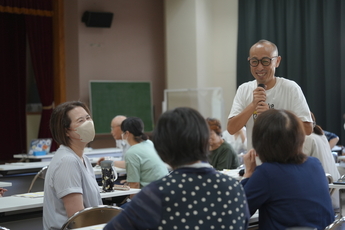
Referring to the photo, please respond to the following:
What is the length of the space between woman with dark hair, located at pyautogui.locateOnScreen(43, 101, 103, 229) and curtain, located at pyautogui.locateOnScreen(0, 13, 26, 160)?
23.3 ft

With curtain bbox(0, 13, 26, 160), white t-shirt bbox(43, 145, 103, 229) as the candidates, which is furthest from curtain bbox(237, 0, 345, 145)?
white t-shirt bbox(43, 145, 103, 229)

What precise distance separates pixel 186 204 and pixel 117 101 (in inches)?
307

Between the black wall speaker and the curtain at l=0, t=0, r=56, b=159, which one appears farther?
the curtain at l=0, t=0, r=56, b=159

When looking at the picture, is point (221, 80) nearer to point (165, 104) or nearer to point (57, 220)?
point (165, 104)

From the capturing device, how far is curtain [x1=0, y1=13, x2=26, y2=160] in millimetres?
9164

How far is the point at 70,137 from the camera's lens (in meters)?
2.55

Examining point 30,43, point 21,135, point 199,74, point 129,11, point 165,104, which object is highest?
point 129,11

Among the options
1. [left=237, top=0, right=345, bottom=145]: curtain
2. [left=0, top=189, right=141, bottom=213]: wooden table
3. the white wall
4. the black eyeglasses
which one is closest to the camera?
[left=0, top=189, right=141, bottom=213]: wooden table

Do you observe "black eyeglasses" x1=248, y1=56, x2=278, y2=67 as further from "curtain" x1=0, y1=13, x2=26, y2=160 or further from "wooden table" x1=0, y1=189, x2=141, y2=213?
"curtain" x1=0, y1=13, x2=26, y2=160

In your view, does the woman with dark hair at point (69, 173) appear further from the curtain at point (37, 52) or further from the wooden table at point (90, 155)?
the curtain at point (37, 52)

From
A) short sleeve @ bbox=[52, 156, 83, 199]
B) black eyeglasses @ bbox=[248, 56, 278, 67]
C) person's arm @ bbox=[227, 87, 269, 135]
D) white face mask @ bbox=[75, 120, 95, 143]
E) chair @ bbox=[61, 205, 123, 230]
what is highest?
black eyeglasses @ bbox=[248, 56, 278, 67]

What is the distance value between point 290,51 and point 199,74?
179 cm

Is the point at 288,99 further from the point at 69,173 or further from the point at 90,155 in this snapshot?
the point at 90,155

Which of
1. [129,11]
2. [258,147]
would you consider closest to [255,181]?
[258,147]
